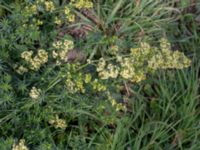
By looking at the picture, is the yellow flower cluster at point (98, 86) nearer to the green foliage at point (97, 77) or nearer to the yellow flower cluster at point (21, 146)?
the green foliage at point (97, 77)

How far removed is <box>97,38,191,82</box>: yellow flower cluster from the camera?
8.17 feet

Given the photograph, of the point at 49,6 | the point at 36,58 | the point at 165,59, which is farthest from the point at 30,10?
the point at 165,59

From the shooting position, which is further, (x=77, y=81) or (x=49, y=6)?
(x=49, y=6)

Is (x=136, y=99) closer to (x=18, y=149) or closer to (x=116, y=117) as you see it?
(x=116, y=117)

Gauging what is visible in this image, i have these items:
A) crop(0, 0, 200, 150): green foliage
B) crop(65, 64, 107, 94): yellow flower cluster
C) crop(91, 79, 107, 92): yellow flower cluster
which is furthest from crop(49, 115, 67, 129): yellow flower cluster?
crop(91, 79, 107, 92): yellow flower cluster

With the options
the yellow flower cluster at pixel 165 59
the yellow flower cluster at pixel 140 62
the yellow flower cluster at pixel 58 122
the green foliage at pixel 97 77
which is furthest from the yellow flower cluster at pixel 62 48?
the yellow flower cluster at pixel 165 59

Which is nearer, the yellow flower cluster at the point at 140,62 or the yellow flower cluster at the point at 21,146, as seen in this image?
the yellow flower cluster at the point at 21,146

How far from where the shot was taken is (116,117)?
9.21 ft

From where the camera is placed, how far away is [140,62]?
255 cm

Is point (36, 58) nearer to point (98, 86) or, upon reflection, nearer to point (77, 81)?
point (77, 81)

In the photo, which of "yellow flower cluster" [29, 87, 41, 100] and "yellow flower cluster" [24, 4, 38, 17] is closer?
"yellow flower cluster" [29, 87, 41, 100]

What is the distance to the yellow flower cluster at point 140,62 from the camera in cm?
249

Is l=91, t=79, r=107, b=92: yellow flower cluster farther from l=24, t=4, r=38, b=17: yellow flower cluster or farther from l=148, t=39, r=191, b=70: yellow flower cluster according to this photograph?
l=24, t=4, r=38, b=17: yellow flower cluster

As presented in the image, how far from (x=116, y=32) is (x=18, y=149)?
1.19 metres
